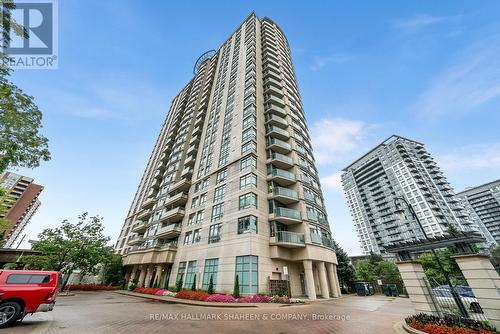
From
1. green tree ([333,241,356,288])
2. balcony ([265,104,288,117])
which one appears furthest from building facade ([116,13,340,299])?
green tree ([333,241,356,288])

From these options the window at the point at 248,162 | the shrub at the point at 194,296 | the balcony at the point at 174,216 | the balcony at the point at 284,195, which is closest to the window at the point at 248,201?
the balcony at the point at 284,195

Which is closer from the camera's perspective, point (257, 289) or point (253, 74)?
point (257, 289)

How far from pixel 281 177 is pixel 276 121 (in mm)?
10368

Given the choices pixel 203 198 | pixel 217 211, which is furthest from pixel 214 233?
pixel 203 198

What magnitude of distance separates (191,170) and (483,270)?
3604 centimetres

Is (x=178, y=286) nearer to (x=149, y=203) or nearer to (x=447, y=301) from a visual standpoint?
(x=149, y=203)

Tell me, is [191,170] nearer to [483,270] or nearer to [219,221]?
[219,221]

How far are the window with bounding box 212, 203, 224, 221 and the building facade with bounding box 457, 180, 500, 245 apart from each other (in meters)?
136

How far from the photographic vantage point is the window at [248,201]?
23881 mm

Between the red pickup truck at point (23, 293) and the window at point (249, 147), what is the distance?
22182 mm

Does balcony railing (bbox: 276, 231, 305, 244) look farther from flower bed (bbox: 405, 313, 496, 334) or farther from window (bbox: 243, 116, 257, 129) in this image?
window (bbox: 243, 116, 257, 129)

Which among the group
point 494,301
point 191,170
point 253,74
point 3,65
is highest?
point 253,74

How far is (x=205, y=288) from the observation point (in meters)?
22.6

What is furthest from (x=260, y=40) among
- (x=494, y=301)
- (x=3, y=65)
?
(x=494, y=301)
